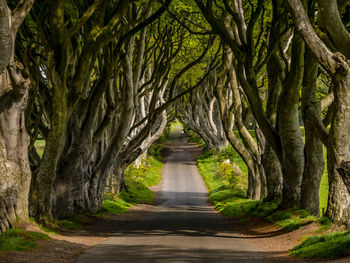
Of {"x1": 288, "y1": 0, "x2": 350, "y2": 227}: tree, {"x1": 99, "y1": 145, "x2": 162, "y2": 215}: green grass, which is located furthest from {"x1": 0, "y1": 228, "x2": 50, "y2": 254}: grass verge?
{"x1": 99, "y1": 145, "x2": 162, "y2": 215}: green grass

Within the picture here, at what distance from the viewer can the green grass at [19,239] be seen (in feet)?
34.8

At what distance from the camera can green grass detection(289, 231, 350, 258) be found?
383 inches

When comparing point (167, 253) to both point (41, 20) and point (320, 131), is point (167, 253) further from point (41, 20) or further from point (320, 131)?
point (41, 20)

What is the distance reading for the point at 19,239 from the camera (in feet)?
36.6

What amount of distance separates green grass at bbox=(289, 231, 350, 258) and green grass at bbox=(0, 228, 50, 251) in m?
5.71

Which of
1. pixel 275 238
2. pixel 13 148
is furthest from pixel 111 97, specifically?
pixel 275 238

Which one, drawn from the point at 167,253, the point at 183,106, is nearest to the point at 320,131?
the point at 167,253

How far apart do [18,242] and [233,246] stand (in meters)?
4.98

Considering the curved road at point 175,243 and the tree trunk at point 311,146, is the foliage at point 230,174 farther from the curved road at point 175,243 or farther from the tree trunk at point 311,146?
the tree trunk at point 311,146

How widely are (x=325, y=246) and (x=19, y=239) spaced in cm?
644

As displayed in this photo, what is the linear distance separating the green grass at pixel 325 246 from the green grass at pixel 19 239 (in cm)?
571

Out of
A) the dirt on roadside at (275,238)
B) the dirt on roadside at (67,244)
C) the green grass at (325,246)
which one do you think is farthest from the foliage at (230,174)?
the green grass at (325,246)

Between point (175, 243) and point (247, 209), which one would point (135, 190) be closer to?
point (247, 209)

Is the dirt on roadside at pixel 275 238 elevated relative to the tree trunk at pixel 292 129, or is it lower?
lower
